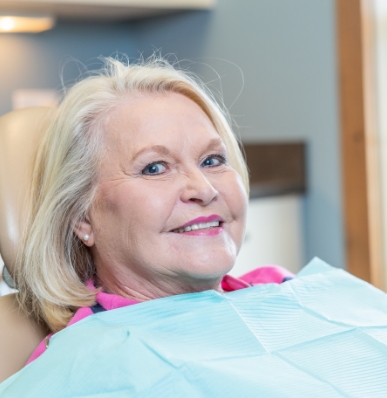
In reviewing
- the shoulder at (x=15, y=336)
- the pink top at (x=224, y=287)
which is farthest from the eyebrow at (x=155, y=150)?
the shoulder at (x=15, y=336)

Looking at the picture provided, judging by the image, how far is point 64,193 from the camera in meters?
1.13

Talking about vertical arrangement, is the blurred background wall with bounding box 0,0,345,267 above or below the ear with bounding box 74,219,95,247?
above

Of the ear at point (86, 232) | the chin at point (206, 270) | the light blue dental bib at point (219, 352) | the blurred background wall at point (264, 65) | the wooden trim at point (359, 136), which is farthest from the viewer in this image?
the blurred background wall at point (264, 65)

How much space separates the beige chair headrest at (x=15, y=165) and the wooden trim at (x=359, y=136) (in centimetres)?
138

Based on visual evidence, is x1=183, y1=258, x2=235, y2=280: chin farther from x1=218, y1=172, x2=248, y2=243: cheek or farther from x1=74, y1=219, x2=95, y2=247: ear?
x1=74, y1=219, x2=95, y2=247: ear

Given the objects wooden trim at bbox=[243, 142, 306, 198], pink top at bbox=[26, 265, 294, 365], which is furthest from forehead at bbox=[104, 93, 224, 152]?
wooden trim at bbox=[243, 142, 306, 198]

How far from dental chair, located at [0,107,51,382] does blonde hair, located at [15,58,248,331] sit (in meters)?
0.02

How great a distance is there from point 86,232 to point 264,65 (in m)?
1.63

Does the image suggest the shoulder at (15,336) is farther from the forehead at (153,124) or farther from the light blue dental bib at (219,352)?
the forehead at (153,124)

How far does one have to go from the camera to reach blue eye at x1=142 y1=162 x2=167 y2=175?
3.57 feet

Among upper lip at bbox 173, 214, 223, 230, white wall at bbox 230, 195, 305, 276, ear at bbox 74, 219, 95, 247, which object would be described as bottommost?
white wall at bbox 230, 195, 305, 276

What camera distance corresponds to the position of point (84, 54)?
2.96m

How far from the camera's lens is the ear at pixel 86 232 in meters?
1.15

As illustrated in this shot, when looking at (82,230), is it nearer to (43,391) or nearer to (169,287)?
(169,287)
